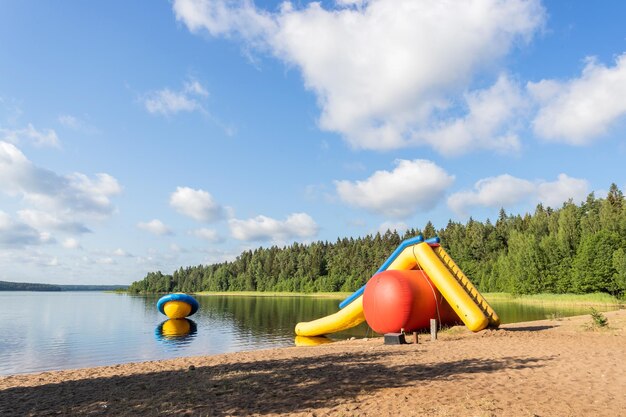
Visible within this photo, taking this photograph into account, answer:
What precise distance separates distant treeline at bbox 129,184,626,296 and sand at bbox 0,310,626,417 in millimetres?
50328

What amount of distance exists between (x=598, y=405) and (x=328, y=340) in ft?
58.2

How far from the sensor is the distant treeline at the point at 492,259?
58.6 meters

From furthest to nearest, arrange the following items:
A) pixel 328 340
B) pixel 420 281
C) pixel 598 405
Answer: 1. pixel 328 340
2. pixel 420 281
3. pixel 598 405

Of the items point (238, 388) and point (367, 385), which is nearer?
point (367, 385)

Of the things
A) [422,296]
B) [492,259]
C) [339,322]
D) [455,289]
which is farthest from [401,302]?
[492,259]

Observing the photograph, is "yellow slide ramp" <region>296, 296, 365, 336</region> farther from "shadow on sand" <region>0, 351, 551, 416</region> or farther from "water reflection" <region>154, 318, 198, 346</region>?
"shadow on sand" <region>0, 351, 551, 416</region>

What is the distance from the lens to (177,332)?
102 ft

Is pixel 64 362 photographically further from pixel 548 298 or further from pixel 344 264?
pixel 344 264

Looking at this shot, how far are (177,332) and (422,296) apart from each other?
19703 millimetres

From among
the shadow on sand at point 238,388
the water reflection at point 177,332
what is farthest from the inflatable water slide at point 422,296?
the water reflection at point 177,332

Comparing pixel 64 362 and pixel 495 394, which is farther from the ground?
pixel 495 394

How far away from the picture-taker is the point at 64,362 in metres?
20.0

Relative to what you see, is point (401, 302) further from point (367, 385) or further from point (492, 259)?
point (492, 259)

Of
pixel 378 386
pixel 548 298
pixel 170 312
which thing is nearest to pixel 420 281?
pixel 378 386
